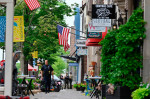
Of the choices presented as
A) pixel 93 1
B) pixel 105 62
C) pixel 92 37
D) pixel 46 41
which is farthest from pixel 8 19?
pixel 93 1

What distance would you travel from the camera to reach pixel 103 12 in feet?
63.7

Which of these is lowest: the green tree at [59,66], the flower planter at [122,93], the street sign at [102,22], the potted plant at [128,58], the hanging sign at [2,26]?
the green tree at [59,66]

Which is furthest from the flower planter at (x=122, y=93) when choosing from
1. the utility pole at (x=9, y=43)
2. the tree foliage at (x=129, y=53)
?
the utility pole at (x=9, y=43)

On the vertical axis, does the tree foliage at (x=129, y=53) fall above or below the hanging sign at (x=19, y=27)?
below

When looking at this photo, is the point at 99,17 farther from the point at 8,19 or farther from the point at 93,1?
the point at 93,1

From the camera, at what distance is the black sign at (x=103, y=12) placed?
1925 cm

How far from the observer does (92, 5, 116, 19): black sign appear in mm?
19247

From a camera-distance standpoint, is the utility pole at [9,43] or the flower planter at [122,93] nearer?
the utility pole at [9,43]

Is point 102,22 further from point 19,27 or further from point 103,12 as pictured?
point 19,27

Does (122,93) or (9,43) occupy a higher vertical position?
(9,43)

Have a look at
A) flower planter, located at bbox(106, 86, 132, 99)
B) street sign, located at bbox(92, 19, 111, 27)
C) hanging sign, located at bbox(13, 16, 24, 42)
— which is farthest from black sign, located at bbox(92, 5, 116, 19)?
flower planter, located at bbox(106, 86, 132, 99)

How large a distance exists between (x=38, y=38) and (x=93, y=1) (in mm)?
9539

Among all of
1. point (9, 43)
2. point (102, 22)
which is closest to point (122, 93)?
point (9, 43)

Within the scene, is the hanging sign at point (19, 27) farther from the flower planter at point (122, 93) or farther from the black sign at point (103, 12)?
the flower planter at point (122, 93)
